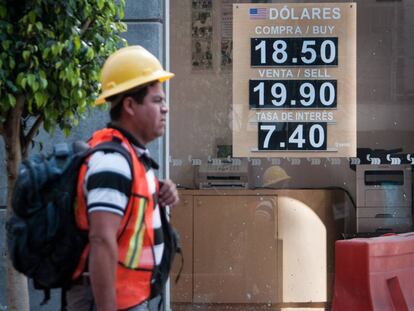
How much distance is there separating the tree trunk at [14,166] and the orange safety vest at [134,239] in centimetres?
150

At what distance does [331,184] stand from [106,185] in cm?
459

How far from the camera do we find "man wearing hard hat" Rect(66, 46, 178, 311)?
298 cm

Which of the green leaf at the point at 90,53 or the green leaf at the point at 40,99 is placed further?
the green leaf at the point at 90,53

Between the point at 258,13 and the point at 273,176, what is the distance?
140cm

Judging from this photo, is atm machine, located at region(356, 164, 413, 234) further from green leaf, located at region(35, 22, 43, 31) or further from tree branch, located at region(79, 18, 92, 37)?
green leaf, located at region(35, 22, 43, 31)

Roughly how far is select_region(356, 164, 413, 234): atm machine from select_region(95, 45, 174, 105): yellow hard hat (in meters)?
4.37

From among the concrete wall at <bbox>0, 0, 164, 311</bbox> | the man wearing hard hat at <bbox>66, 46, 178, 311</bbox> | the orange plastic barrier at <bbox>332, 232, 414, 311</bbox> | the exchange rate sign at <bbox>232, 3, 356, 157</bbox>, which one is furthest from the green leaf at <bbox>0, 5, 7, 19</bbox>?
the exchange rate sign at <bbox>232, 3, 356, 157</bbox>

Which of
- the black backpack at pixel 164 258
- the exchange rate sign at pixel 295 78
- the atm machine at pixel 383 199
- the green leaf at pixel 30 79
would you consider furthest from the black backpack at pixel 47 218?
the atm machine at pixel 383 199

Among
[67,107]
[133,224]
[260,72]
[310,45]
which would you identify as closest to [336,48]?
[310,45]

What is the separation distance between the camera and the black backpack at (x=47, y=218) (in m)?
3.10

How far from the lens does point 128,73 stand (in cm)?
323

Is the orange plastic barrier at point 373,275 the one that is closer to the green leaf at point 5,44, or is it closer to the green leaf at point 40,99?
the green leaf at point 40,99

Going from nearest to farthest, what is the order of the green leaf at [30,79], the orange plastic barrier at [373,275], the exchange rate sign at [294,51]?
the green leaf at [30,79], the orange plastic barrier at [373,275], the exchange rate sign at [294,51]

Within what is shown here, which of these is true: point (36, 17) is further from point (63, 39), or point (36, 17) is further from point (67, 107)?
point (67, 107)
